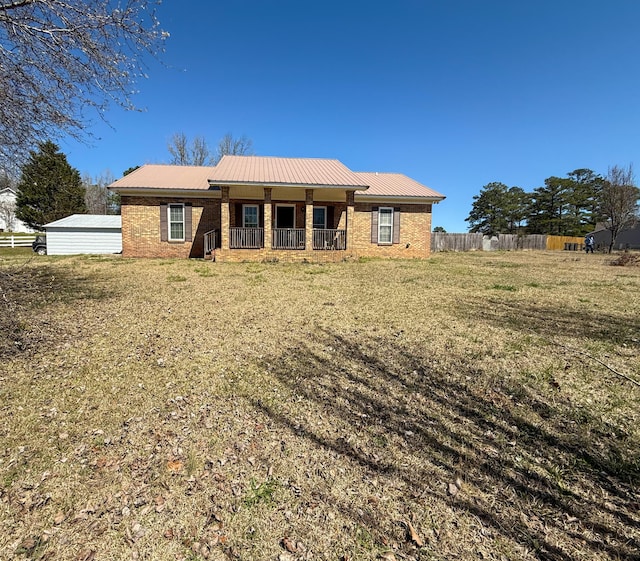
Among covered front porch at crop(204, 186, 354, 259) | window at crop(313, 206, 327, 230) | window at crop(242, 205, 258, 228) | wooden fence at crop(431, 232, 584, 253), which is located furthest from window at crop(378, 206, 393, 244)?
wooden fence at crop(431, 232, 584, 253)

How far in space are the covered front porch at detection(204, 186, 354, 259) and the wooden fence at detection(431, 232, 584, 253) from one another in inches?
536

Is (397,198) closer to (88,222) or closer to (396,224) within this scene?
(396,224)

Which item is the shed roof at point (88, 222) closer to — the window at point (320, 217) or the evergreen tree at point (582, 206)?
the window at point (320, 217)

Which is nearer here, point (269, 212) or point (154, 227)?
point (269, 212)

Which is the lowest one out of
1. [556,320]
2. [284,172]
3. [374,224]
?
[556,320]

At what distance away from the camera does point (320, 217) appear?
17.1 m

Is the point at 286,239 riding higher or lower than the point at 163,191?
lower

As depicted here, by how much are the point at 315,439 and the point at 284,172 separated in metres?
14.1

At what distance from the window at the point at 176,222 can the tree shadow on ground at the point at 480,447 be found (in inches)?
531

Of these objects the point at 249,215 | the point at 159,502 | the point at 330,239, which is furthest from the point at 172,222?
the point at 159,502

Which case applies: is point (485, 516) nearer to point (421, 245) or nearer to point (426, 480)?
point (426, 480)

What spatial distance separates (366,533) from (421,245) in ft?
56.3

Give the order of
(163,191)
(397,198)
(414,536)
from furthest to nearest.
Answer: (397,198) → (163,191) → (414,536)

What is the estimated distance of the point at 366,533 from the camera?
1.93 meters
